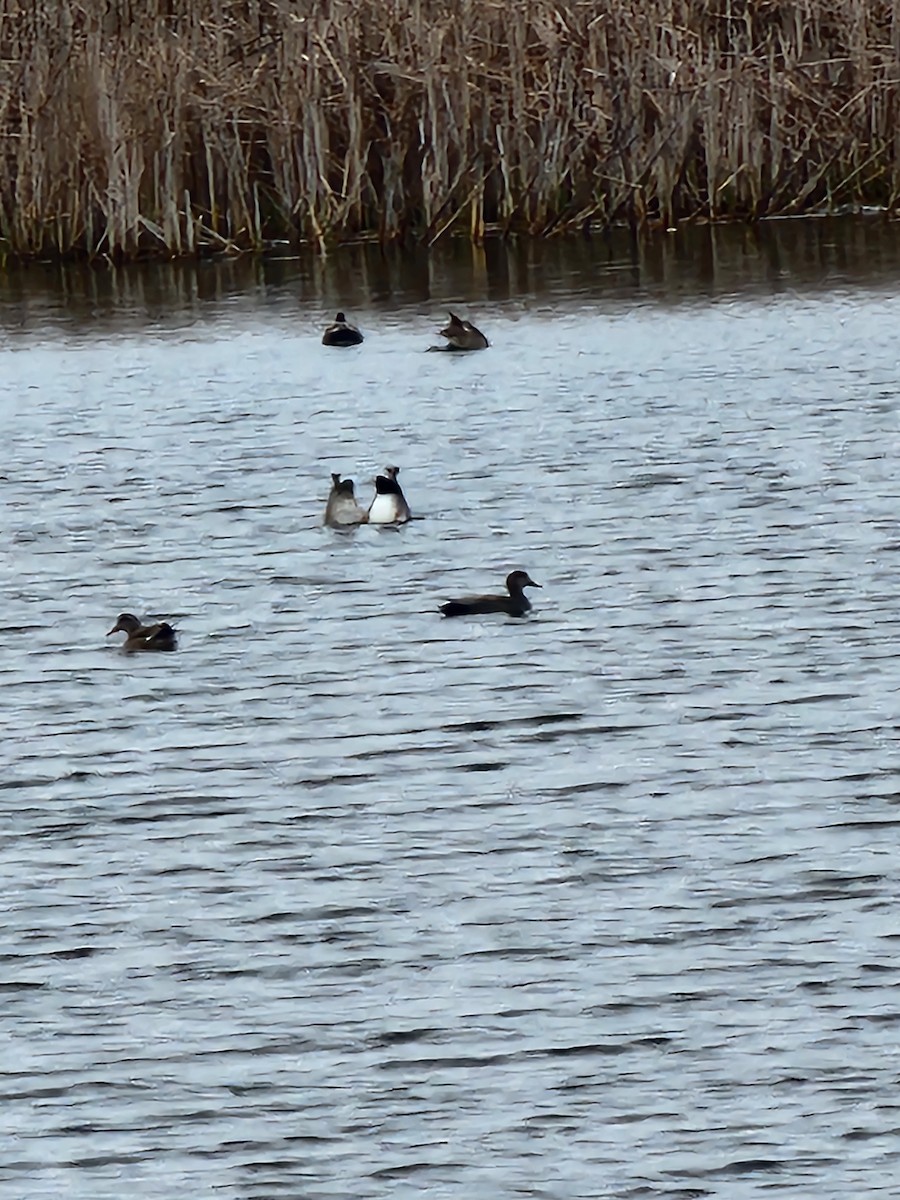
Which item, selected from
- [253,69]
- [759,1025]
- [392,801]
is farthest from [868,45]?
[759,1025]

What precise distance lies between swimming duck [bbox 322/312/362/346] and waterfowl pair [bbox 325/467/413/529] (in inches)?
297

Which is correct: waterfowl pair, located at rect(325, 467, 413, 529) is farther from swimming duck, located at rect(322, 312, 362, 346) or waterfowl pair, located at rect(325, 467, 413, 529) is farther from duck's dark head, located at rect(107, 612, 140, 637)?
swimming duck, located at rect(322, 312, 362, 346)

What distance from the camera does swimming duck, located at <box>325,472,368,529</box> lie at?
16.0 metres

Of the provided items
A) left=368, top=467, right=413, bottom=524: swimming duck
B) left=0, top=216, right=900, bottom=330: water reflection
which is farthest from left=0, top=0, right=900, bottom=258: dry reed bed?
left=368, top=467, right=413, bottom=524: swimming duck

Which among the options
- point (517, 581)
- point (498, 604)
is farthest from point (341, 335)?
point (498, 604)

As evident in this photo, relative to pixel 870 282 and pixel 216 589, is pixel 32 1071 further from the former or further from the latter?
pixel 870 282

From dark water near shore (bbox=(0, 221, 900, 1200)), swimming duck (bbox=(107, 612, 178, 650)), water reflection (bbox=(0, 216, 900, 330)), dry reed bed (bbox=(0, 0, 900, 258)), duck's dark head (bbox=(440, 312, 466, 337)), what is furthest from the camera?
dry reed bed (bbox=(0, 0, 900, 258))

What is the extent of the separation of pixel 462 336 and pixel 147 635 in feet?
33.7

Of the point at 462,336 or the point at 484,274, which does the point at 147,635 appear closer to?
the point at 462,336

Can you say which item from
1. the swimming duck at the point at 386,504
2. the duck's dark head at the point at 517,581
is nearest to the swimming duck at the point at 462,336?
the swimming duck at the point at 386,504

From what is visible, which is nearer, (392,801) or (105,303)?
(392,801)

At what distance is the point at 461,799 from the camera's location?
10.3m

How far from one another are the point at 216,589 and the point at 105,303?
505 inches

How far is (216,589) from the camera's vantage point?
14656 millimetres
